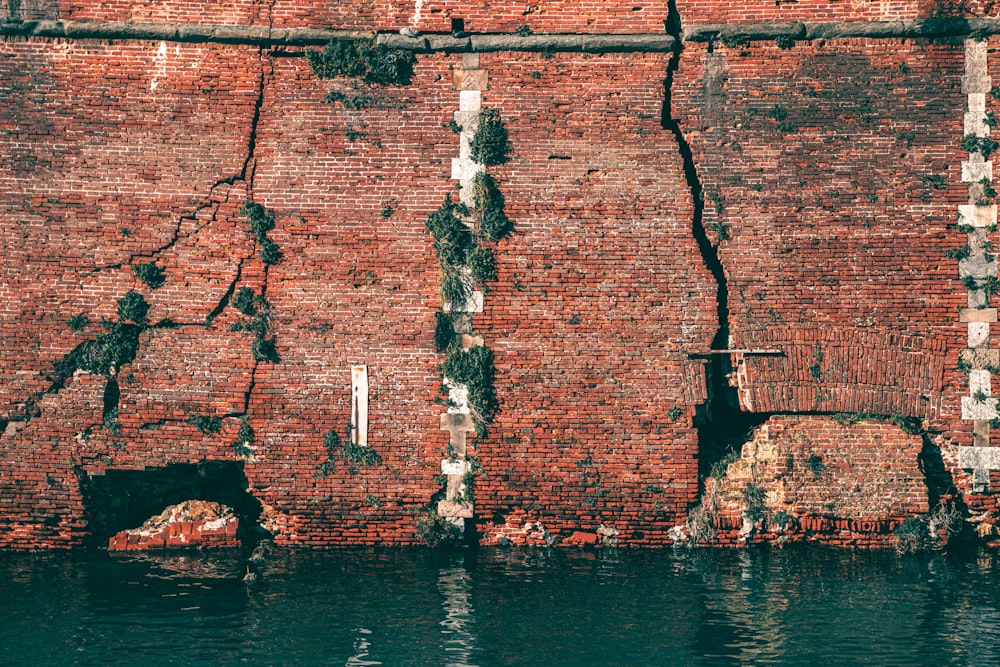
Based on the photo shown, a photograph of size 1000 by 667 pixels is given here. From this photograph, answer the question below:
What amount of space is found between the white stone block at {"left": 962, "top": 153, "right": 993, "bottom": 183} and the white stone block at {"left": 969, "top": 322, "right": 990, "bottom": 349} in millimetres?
1863

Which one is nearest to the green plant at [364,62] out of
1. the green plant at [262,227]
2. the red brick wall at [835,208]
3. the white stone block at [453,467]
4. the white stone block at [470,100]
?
the white stone block at [470,100]

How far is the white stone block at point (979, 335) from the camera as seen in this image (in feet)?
36.7

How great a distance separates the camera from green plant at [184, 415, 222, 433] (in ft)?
36.9

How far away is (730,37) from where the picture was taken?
11555mm

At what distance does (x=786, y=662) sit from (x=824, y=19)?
8.14 metres

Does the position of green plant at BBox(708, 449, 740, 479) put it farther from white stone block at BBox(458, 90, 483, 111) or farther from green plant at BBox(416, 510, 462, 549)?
white stone block at BBox(458, 90, 483, 111)

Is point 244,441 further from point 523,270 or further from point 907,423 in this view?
point 907,423

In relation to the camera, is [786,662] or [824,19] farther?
[824,19]

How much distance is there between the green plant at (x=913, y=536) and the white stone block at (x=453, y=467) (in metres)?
5.53

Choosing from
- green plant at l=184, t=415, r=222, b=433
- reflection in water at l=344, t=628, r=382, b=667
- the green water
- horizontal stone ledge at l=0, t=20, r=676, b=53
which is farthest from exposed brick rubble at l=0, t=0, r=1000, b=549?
reflection in water at l=344, t=628, r=382, b=667

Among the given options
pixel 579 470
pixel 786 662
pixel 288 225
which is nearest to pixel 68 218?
pixel 288 225

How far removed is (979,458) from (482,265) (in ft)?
22.4

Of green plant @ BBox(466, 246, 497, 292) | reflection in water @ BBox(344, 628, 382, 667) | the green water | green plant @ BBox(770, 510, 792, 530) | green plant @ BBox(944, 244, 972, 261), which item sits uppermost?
green plant @ BBox(944, 244, 972, 261)

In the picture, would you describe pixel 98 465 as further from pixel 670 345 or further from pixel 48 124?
pixel 670 345
